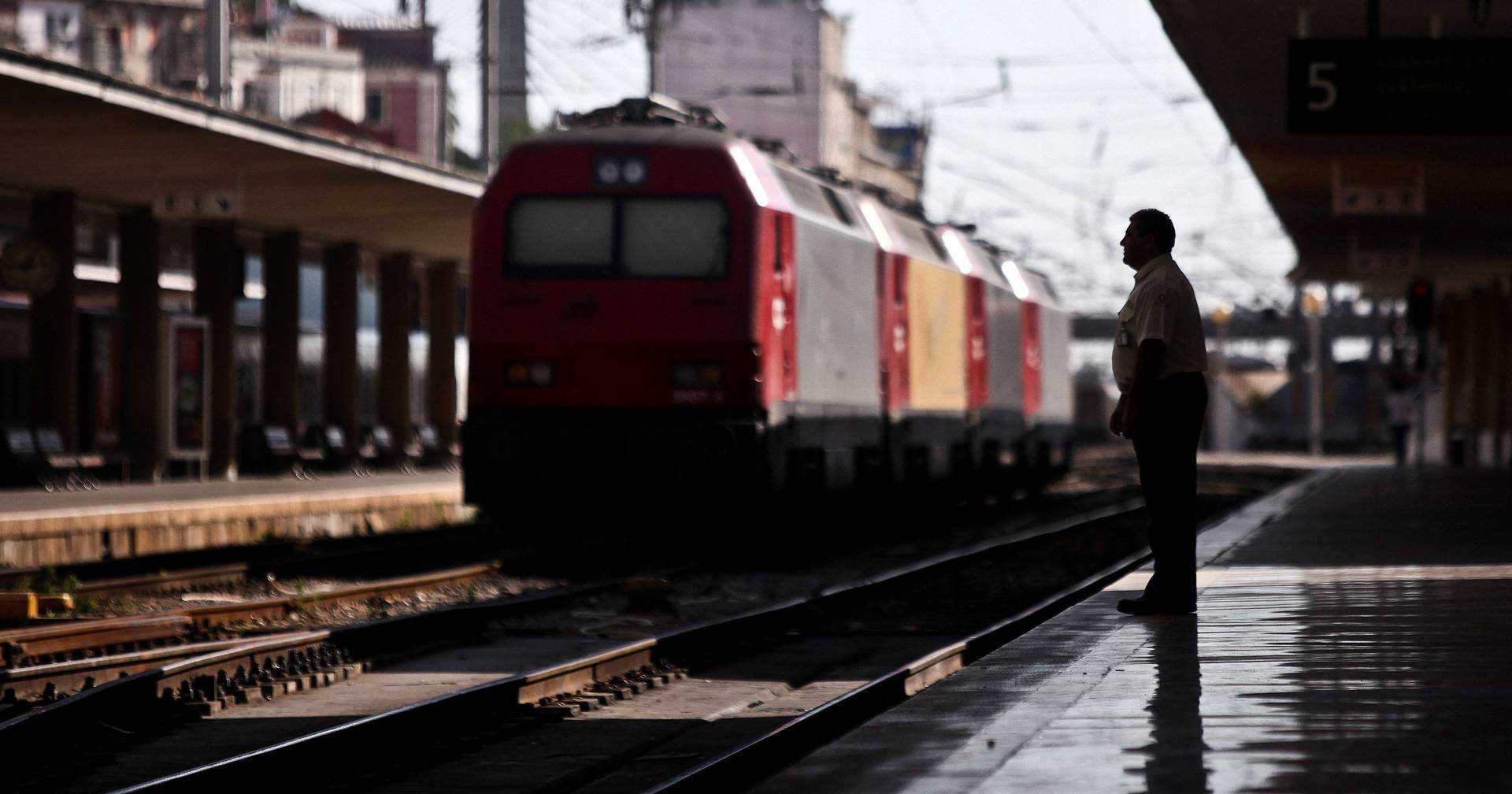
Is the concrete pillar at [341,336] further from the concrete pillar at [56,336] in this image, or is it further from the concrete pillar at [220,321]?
the concrete pillar at [56,336]

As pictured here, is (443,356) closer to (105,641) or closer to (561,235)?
(561,235)

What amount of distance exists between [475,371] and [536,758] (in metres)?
8.87

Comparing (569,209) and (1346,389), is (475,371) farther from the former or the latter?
(1346,389)

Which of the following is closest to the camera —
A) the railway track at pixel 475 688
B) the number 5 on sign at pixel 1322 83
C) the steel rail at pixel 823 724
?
the steel rail at pixel 823 724

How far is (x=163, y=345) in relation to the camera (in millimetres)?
26516

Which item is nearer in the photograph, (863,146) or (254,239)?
(254,239)

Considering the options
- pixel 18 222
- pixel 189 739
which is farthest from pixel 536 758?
pixel 18 222

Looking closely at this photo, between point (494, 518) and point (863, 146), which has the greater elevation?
point (863, 146)

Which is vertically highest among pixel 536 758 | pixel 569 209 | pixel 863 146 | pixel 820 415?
pixel 863 146

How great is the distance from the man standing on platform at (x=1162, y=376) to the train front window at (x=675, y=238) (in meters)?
7.60

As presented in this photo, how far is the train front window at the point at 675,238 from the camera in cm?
1645

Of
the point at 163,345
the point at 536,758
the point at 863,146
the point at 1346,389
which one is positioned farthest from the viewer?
the point at 863,146

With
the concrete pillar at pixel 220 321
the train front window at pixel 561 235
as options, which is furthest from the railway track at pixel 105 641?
the concrete pillar at pixel 220 321

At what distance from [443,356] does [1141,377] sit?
86.7ft
